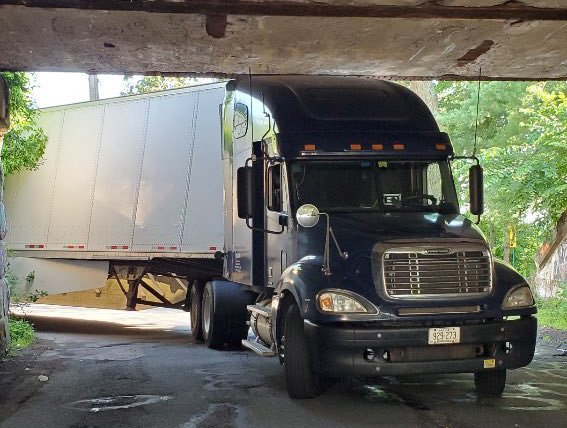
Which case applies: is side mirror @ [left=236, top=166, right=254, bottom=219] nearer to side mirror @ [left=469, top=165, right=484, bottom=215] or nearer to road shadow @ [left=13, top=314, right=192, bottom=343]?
side mirror @ [left=469, top=165, right=484, bottom=215]

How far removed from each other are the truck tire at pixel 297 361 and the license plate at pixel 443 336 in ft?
3.83

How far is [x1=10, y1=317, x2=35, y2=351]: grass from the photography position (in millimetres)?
12405

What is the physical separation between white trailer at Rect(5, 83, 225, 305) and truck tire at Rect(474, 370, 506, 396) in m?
5.64

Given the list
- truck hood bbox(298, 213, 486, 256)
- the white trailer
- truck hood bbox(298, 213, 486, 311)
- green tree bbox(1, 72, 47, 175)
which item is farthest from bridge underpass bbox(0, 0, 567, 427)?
green tree bbox(1, 72, 47, 175)

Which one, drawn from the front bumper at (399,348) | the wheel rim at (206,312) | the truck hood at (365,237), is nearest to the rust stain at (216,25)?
the truck hood at (365,237)

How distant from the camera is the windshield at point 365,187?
8125 millimetres

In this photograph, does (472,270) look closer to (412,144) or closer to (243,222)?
(412,144)

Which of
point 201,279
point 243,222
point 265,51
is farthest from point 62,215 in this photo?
point 265,51

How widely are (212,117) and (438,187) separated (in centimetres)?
564

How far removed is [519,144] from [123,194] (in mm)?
9150

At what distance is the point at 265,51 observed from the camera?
27.5 ft

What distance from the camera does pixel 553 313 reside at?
654 inches

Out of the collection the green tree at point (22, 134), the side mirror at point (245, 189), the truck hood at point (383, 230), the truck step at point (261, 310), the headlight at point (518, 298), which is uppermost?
the green tree at point (22, 134)

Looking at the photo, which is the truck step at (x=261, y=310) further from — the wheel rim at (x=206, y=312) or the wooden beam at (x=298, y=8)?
→ the wooden beam at (x=298, y=8)
